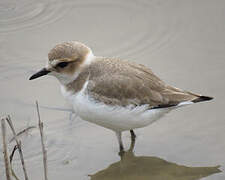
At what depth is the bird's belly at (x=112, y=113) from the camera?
633cm

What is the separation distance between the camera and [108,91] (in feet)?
21.1

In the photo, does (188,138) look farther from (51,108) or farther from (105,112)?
(51,108)

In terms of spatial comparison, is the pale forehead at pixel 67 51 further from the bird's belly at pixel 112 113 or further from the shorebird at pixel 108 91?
the bird's belly at pixel 112 113

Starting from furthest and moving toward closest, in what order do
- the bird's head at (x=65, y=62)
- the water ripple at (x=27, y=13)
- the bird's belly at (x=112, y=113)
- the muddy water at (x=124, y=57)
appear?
the water ripple at (x=27, y=13), the muddy water at (x=124, y=57), the bird's head at (x=65, y=62), the bird's belly at (x=112, y=113)

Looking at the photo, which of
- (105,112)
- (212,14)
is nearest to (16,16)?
(212,14)

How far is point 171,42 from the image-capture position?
29.6 feet

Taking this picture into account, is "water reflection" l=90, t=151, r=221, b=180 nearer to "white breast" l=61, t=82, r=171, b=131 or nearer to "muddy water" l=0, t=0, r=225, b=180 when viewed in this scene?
"muddy water" l=0, t=0, r=225, b=180

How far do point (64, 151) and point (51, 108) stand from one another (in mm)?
1001

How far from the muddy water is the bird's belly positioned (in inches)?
24.4

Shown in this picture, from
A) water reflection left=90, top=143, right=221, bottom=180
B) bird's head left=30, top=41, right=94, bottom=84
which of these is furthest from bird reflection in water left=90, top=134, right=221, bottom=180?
bird's head left=30, top=41, right=94, bottom=84

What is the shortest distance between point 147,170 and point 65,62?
1720 millimetres

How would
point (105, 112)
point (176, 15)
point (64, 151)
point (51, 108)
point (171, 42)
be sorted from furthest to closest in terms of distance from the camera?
point (176, 15) < point (171, 42) < point (51, 108) < point (64, 151) < point (105, 112)

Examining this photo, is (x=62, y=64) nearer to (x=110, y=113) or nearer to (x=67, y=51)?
(x=67, y=51)

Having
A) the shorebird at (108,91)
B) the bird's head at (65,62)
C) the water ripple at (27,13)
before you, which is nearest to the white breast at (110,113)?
the shorebird at (108,91)
